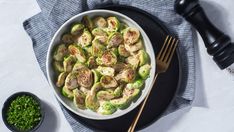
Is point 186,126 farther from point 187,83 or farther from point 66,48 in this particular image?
point 66,48

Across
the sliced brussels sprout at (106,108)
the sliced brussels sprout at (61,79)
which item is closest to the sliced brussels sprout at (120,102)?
the sliced brussels sprout at (106,108)

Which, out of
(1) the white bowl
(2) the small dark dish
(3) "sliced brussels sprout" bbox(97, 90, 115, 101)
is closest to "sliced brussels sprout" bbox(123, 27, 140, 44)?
(1) the white bowl

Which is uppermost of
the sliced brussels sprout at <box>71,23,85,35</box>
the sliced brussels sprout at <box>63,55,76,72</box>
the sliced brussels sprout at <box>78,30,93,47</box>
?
the sliced brussels sprout at <box>71,23,85,35</box>

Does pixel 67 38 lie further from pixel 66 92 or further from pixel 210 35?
pixel 210 35

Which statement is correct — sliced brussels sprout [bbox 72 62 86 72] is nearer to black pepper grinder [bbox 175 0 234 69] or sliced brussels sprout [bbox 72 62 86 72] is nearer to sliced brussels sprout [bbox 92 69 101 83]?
sliced brussels sprout [bbox 92 69 101 83]

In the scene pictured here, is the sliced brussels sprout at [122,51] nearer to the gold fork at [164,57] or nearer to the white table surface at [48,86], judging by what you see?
the gold fork at [164,57]

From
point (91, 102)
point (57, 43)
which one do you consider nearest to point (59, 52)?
point (57, 43)
